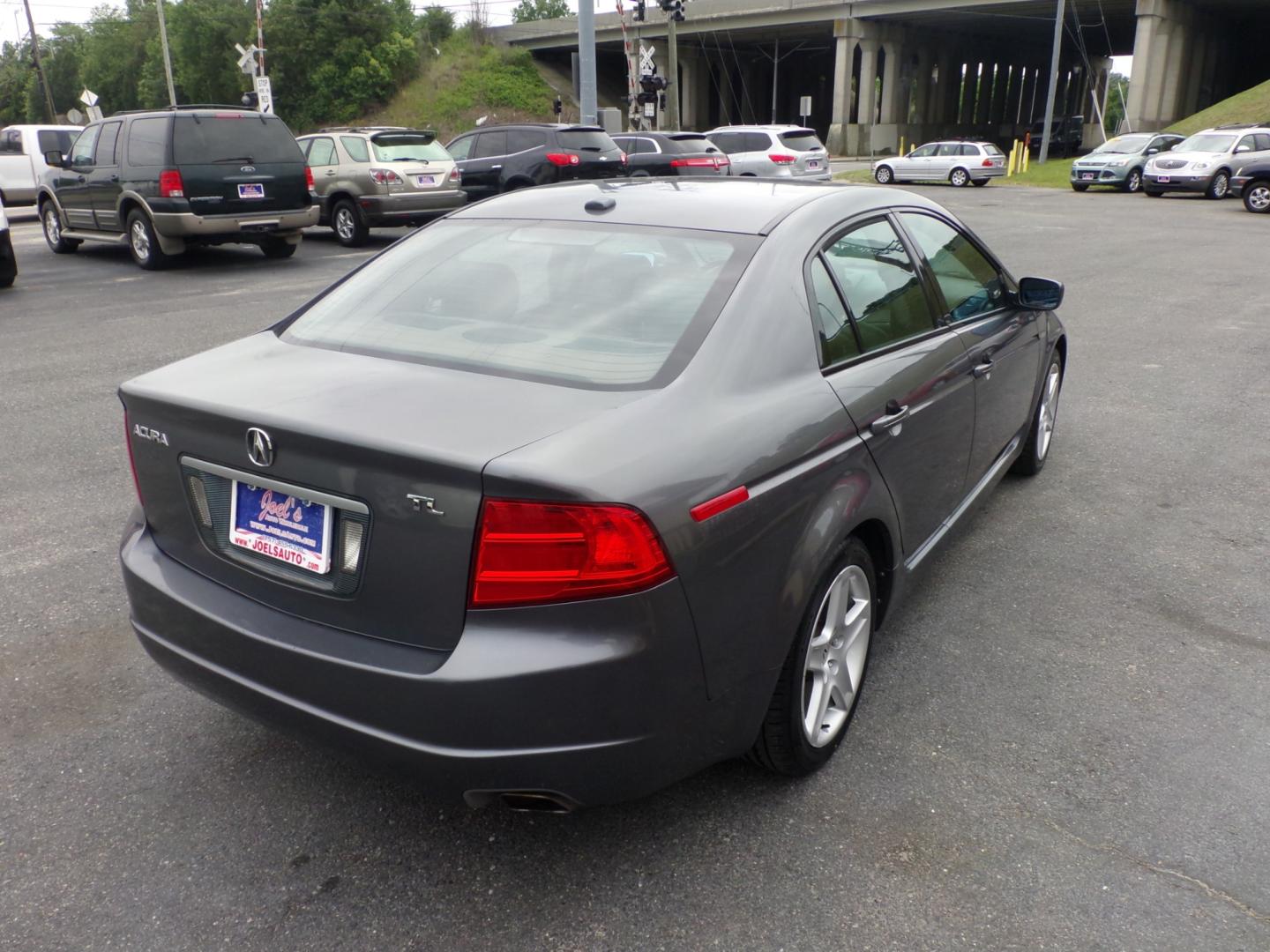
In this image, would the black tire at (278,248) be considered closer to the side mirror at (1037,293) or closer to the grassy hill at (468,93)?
the side mirror at (1037,293)

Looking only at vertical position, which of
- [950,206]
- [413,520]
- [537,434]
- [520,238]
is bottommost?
[950,206]

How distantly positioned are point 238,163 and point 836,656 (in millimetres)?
12126

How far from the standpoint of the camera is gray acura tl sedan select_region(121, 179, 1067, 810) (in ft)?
7.04

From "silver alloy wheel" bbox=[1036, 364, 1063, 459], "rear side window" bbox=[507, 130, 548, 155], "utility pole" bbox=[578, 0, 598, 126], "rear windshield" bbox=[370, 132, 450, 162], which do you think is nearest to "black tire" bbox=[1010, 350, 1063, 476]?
"silver alloy wheel" bbox=[1036, 364, 1063, 459]

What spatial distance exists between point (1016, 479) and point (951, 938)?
348cm

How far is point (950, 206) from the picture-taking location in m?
23.2

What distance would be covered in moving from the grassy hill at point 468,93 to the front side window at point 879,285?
182 ft

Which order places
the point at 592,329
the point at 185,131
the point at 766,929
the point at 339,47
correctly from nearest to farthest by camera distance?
the point at 766,929 → the point at 592,329 → the point at 185,131 → the point at 339,47

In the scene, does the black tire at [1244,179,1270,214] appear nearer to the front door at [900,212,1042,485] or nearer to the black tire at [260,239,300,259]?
the black tire at [260,239,300,259]

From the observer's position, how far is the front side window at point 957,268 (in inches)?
150

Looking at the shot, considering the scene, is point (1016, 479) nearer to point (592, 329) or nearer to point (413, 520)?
point (592, 329)

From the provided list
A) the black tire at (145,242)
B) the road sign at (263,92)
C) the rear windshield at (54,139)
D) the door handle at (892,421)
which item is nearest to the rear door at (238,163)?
the black tire at (145,242)

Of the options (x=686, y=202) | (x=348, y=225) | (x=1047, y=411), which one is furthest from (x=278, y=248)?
(x=686, y=202)

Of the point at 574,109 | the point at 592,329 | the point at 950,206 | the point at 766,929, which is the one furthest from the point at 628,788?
the point at 574,109
